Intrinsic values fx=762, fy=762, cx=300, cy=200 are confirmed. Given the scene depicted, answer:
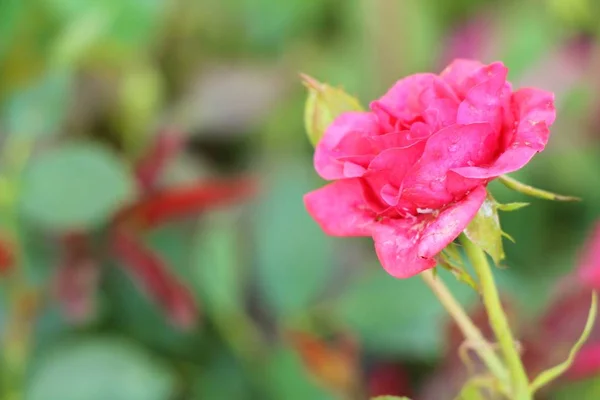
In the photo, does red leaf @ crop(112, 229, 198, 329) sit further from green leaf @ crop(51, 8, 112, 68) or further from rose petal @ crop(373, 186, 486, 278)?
rose petal @ crop(373, 186, 486, 278)

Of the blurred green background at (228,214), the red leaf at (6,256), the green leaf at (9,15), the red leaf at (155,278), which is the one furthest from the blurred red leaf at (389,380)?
the green leaf at (9,15)

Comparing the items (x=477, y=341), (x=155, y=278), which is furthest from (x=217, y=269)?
(x=477, y=341)

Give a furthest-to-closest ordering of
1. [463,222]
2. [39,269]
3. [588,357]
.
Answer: [39,269], [588,357], [463,222]

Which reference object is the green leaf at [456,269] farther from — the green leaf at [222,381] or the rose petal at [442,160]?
the green leaf at [222,381]

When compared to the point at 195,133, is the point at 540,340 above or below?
below

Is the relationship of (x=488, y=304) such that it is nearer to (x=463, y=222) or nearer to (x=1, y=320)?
(x=463, y=222)

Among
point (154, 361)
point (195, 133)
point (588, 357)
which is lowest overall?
point (588, 357)

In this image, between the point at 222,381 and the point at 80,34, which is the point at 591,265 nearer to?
the point at 222,381

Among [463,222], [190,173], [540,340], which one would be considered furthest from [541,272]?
[463,222]
